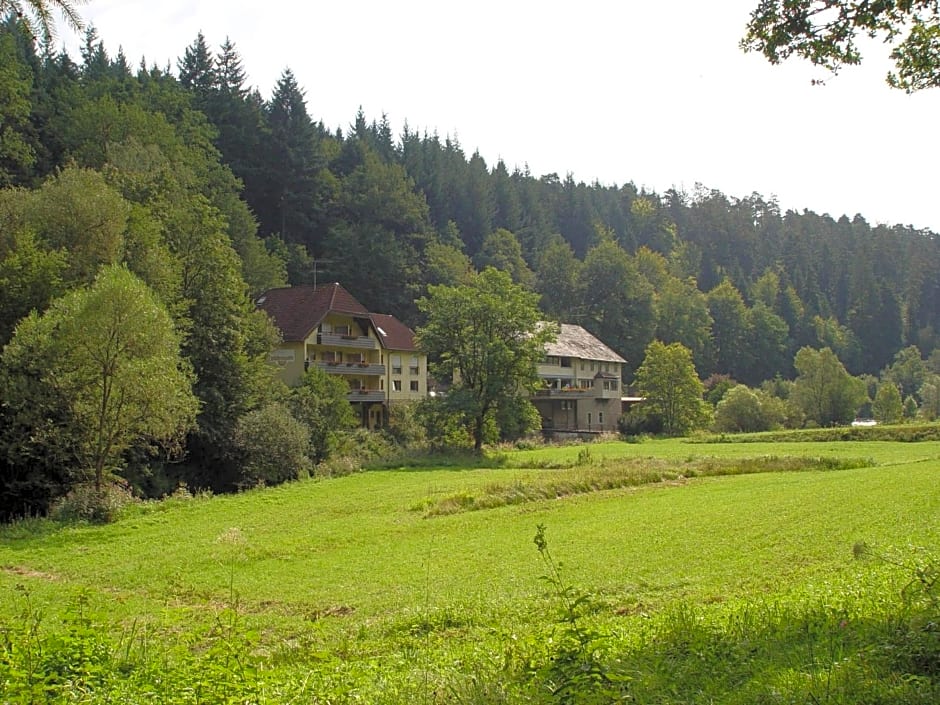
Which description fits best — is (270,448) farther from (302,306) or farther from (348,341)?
(302,306)

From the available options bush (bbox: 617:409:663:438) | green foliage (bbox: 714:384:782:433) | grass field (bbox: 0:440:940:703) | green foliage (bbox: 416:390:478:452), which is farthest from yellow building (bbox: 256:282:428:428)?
green foliage (bbox: 714:384:782:433)

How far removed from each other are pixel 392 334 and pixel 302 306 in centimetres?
904

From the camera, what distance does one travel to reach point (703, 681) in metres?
6.94

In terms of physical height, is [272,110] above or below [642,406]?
above

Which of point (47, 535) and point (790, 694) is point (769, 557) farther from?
point (47, 535)

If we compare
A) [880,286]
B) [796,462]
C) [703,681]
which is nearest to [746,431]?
[796,462]

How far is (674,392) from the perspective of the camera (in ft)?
247

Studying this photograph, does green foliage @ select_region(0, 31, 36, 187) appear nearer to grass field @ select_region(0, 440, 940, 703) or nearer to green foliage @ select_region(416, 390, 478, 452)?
green foliage @ select_region(416, 390, 478, 452)

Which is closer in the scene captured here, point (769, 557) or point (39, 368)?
point (769, 557)

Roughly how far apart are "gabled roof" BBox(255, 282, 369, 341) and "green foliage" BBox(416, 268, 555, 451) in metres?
7.14

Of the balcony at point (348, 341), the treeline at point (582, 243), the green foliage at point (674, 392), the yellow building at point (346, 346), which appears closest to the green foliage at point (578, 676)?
the yellow building at point (346, 346)

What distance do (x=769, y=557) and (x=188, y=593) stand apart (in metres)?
11.7

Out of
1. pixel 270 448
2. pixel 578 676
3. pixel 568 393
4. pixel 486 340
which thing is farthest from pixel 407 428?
pixel 578 676

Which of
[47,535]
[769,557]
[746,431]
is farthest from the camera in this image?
[746,431]
